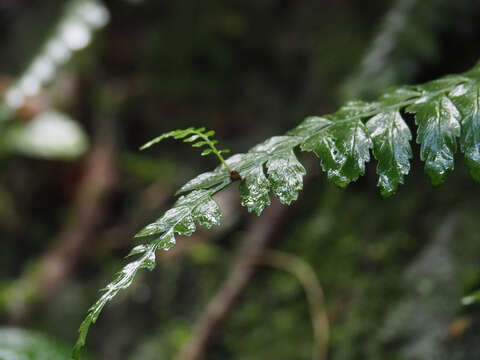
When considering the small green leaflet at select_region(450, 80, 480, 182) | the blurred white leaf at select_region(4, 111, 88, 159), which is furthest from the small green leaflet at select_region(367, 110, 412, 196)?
the blurred white leaf at select_region(4, 111, 88, 159)

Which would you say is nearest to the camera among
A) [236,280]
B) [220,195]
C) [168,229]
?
[168,229]

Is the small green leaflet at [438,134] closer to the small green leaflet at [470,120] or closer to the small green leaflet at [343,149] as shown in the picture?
the small green leaflet at [470,120]

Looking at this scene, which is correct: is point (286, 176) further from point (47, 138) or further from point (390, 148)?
point (47, 138)

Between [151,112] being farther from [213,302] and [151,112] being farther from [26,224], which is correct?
[213,302]

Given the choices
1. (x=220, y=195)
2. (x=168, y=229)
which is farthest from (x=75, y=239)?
(x=168, y=229)

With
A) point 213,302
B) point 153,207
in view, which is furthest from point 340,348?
point 153,207

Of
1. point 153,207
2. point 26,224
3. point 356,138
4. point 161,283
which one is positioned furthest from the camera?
point 26,224
